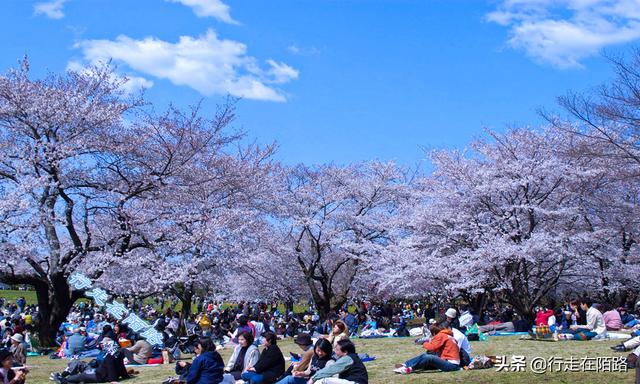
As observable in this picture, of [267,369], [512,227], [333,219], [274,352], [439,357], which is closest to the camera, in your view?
[267,369]

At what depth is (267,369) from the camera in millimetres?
8664

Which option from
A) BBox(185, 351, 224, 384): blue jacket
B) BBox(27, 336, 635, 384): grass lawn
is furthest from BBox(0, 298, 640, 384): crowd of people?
BBox(27, 336, 635, 384): grass lawn

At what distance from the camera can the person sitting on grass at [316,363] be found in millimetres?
8023

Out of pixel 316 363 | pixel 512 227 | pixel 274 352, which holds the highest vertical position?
pixel 512 227

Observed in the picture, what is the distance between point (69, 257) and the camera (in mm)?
17047

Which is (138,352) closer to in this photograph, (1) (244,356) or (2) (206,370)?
(1) (244,356)

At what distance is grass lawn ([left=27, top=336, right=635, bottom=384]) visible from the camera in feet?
27.7

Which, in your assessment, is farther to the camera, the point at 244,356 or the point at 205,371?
the point at 244,356

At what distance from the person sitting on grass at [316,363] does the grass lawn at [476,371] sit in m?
Result: 1.15

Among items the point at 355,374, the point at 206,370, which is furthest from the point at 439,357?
the point at 206,370

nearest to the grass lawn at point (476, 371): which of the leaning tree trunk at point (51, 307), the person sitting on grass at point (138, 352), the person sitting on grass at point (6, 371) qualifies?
the person sitting on grass at point (138, 352)

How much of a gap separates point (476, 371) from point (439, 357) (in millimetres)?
612

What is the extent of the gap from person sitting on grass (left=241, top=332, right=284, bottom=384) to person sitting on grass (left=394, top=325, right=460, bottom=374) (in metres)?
1.98

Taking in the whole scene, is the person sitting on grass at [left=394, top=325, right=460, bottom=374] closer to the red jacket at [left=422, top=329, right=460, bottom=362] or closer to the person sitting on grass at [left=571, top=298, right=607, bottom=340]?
the red jacket at [left=422, top=329, right=460, bottom=362]
